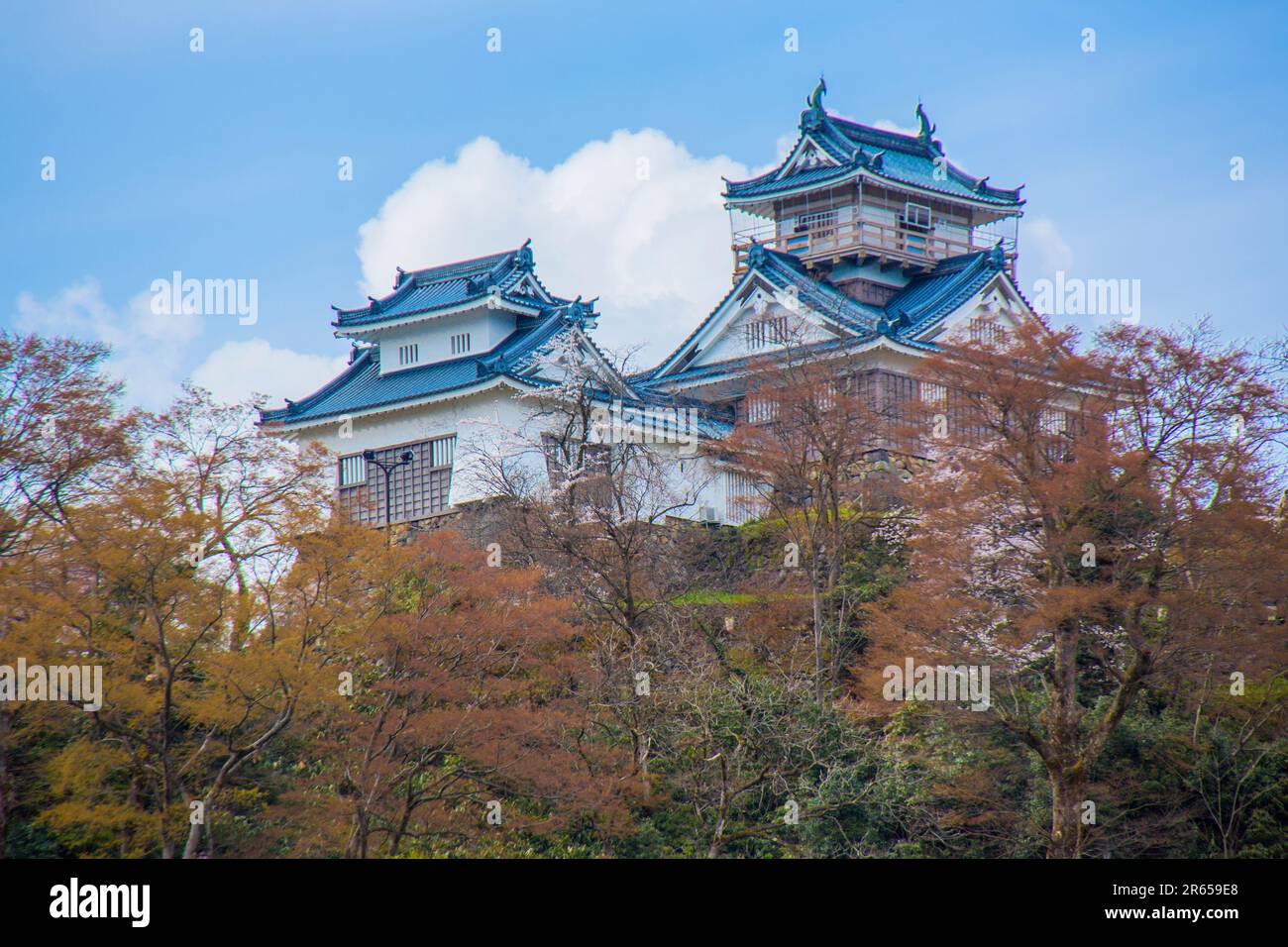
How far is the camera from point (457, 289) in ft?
136

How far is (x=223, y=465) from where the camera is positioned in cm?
2356

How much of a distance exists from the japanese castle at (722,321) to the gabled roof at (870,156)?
6 centimetres

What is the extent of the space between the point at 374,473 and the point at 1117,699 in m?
22.2

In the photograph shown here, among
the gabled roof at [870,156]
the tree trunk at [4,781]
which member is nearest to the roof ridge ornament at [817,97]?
the gabled roof at [870,156]

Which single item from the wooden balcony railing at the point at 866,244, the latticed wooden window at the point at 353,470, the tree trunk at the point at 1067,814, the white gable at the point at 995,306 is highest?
the wooden balcony railing at the point at 866,244

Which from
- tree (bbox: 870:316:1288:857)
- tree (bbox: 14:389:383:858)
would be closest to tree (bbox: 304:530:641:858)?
tree (bbox: 14:389:383:858)

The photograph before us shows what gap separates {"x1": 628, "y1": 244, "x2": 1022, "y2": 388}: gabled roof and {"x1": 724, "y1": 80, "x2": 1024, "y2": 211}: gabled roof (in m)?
2.14

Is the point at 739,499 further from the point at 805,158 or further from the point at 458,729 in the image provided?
the point at 458,729

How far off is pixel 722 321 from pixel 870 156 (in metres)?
5.92

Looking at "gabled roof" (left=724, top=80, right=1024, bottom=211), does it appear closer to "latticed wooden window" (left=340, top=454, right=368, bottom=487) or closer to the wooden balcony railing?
the wooden balcony railing

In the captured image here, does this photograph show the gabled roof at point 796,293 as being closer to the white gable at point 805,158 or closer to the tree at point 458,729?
the white gable at point 805,158

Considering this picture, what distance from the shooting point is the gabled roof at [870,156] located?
42719 millimetres

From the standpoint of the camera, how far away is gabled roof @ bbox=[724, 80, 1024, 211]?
140 ft
